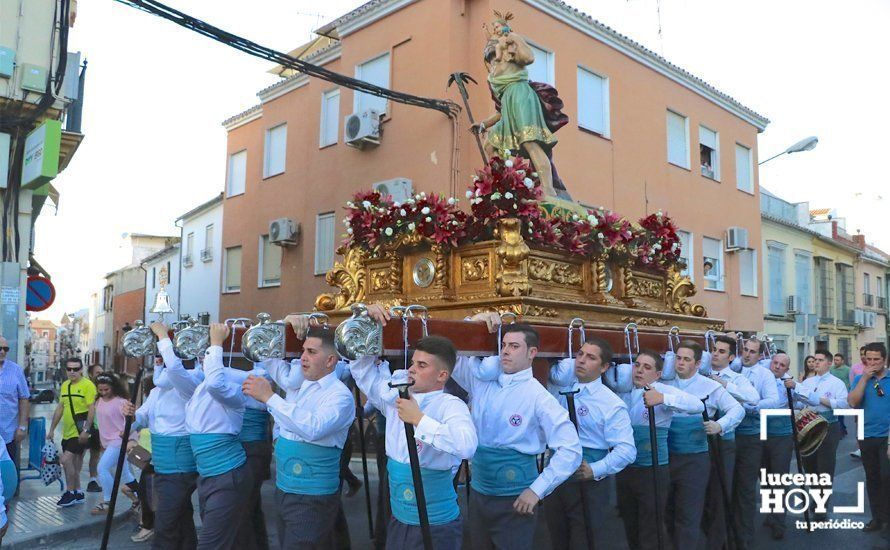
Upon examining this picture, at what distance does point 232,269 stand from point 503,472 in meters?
13.6

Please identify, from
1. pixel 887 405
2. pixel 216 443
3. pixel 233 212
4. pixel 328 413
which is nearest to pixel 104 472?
pixel 216 443

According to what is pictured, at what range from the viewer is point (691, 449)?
4887mm

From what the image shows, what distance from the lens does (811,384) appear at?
7.98 metres

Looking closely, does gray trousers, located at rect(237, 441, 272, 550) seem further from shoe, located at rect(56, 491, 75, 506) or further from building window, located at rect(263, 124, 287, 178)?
building window, located at rect(263, 124, 287, 178)

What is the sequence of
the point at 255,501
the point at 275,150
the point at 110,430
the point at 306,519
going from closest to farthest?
the point at 306,519 → the point at 255,501 → the point at 110,430 → the point at 275,150

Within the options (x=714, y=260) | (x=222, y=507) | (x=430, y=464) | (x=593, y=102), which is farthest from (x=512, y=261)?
(x=714, y=260)

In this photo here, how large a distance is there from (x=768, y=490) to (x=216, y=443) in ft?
15.1

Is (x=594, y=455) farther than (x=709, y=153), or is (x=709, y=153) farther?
(x=709, y=153)

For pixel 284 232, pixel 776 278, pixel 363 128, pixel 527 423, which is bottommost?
pixel 527 423

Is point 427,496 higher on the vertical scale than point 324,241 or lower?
lower

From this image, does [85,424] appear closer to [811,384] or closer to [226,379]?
[226,379]

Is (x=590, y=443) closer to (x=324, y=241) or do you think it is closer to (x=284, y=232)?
(x=324, y=241)

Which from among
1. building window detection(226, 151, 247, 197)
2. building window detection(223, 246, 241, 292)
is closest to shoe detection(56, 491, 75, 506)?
building window detection(223, 246, 241, 292)

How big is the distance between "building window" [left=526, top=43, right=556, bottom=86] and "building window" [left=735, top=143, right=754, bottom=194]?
6566 mm
